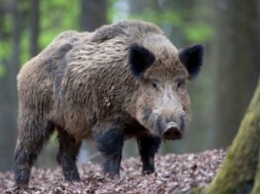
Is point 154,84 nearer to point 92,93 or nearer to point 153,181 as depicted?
point 92,93

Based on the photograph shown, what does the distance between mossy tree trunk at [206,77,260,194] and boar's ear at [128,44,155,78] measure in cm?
388

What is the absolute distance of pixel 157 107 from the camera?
10289 millimetres

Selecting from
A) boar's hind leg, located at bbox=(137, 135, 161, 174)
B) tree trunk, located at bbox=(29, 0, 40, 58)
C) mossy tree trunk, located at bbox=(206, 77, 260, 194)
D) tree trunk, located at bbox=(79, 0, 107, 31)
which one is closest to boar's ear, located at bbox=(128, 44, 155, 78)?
boar's hind leg, located at bbox=(137, 135, 161, 174)

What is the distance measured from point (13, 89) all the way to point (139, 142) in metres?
13.7

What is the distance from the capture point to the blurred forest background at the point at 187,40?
58.6 feet

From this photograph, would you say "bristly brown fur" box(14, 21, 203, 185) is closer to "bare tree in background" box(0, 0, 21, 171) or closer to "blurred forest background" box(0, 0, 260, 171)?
"blurred forest background" box(0, 0, 260, 171)

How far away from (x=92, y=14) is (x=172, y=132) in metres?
9.68

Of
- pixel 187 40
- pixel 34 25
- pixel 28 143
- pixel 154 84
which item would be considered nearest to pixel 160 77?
pixel 154 84

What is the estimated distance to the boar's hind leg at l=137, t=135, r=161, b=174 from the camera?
1118cm

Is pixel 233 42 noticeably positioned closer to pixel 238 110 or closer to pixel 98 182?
pixel 238 110

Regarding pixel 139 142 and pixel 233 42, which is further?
pixel 233 42

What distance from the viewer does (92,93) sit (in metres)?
11.1

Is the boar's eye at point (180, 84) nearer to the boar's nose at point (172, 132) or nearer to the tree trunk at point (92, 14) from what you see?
the boar's nose at point (172, 132)

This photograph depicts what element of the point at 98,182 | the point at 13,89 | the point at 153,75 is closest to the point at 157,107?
the point at 153,75
